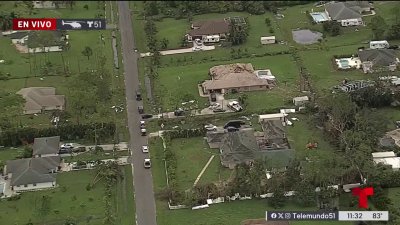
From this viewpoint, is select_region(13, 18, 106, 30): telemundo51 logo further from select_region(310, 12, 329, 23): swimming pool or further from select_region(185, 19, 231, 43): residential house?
select_region(310, 12, 329, 23): swimming pool

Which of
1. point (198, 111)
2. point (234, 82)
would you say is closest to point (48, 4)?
point (234, 82)

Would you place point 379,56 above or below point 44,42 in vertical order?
below

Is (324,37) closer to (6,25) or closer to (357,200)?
(357,200)

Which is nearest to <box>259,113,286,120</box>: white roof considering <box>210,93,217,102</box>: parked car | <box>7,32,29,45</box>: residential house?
<box>210,93,217,102</box>: parked car

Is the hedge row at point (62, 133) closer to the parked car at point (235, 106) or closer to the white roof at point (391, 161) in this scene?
the parked car at point (235, 106)

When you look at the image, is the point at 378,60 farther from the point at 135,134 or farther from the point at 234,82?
the point at 135,134

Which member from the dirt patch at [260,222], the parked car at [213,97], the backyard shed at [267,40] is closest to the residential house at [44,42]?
the parked car at [213,97]

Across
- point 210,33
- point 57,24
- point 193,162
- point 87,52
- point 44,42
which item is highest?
point 57,24
